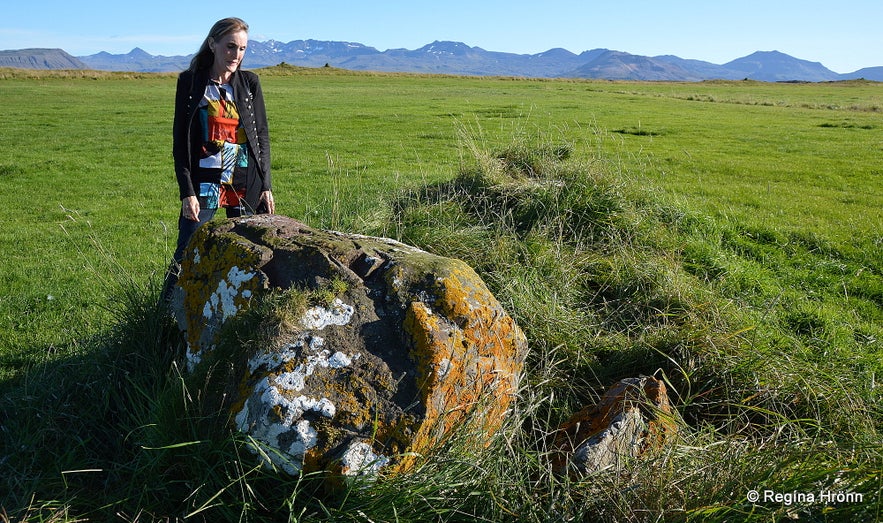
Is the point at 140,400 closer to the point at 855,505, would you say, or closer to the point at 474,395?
the point at 474,395

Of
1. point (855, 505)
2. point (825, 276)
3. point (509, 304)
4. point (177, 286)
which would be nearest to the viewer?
point (855, 505)

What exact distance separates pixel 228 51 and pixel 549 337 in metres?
3.51

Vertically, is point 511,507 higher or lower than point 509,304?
lower

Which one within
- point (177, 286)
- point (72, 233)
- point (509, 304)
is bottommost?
point (72, 233)

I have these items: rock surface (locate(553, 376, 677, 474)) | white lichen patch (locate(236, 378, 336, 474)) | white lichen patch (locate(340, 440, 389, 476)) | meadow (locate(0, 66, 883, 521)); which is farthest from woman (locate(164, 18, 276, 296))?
rock surface (locate(553, 376, 677, 474))

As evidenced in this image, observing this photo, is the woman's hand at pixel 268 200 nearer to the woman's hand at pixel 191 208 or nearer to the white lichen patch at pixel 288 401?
the woman's hand at pixel 191 208

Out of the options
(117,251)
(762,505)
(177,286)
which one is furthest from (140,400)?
(117,251)

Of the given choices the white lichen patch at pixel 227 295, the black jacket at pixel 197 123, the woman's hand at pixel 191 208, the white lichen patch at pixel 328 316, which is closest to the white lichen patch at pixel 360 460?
the white lichen patch at pixel 328 316

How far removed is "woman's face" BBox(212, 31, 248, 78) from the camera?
16.0 feet

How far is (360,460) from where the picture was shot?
2955 millimetres

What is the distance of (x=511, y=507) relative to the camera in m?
3.08

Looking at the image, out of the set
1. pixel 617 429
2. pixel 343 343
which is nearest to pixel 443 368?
pixel 343 343

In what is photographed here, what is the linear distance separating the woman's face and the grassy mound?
6.47 ft

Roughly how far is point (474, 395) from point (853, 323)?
487cm
